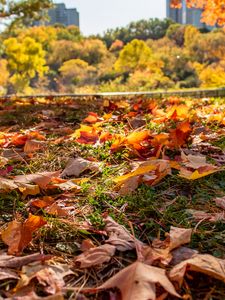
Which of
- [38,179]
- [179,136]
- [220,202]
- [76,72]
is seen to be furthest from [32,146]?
[76,72]

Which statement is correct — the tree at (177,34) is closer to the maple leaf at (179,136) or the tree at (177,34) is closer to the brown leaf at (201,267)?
the maple leaf at (179,136)

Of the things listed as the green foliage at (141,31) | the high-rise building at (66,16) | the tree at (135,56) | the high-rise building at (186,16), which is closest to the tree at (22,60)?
the tree at (135,56)

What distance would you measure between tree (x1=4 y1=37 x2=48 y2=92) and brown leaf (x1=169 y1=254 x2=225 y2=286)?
33.0 m

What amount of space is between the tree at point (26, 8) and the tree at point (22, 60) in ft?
71.7

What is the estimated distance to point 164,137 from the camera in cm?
169

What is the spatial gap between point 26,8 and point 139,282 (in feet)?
36.3

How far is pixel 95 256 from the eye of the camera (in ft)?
2.89

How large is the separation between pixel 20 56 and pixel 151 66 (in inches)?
436

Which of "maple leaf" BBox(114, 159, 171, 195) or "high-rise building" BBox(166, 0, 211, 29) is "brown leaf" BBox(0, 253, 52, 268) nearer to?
"maple leaf" BBox(114, 159, 171, 195)

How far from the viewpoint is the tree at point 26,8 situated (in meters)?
10.6

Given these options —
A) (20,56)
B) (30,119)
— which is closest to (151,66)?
(20,56)

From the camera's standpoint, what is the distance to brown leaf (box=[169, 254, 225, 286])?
2.58 feet

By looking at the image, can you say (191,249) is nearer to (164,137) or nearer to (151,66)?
(164,137)

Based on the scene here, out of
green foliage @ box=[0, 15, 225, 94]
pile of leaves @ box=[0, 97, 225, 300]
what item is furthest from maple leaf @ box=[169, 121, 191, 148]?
green foliage @ box=[0, 15, 225, 94]
